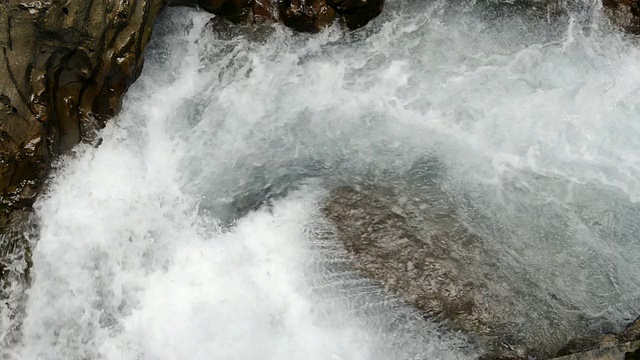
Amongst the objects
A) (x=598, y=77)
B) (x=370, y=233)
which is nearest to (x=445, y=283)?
(x=370, y=233)

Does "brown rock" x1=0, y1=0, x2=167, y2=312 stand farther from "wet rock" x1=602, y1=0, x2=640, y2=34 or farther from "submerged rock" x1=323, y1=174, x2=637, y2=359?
"wet rock" x1=602, y1=0, x2=640, y2=34

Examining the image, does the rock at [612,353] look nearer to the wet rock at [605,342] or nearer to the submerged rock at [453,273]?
the wet rock at [605,342]

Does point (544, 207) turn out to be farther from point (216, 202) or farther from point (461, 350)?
point (216, 202)

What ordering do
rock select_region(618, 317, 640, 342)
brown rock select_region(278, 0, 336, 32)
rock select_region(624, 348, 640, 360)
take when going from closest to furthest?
rock select_region(624, 348, 640, 360), rock select_region(618, 317, 640, 342), brown rock select_region(278, 0, 336, 32)

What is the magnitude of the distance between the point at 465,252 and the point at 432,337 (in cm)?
105

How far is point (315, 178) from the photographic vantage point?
22.3 feet

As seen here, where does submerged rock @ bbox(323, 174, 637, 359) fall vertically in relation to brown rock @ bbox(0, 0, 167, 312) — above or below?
below

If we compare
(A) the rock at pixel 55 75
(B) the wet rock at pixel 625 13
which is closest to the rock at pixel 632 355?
(B) the wet rock at pixel 625 13

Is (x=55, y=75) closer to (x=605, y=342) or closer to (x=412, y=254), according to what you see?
(x=412, y=254)

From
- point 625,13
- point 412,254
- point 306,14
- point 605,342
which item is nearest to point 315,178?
point 412,254

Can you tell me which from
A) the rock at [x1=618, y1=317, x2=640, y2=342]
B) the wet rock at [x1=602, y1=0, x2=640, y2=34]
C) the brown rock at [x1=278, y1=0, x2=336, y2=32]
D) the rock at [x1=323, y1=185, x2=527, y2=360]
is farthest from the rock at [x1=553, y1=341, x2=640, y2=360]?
the brown rock at [x1=278, y1=0, x2=336, y2=32]

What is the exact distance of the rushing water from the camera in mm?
5871

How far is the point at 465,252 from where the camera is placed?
6234 millimetres

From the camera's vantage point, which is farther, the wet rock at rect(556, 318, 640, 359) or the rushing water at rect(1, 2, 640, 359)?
the rushing water at rect(1, 2, 640, 359)
